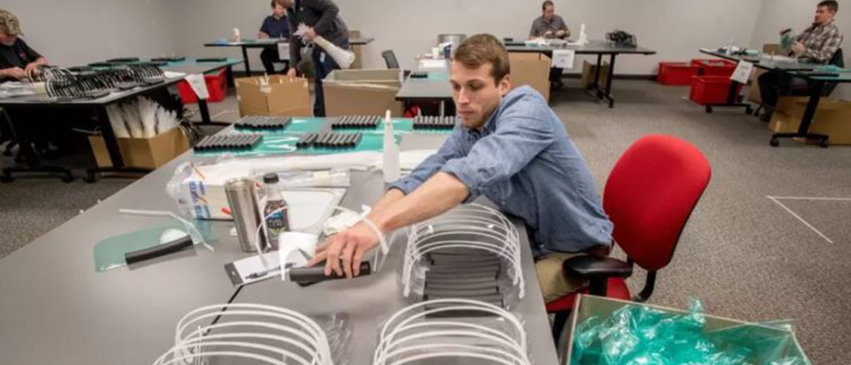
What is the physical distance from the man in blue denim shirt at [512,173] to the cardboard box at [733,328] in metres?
0.15

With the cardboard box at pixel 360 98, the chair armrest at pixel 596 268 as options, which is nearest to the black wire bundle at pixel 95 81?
the cardboard box at pixel 360 98

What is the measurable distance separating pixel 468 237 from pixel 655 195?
1.97 ft

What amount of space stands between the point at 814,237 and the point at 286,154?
2918mm

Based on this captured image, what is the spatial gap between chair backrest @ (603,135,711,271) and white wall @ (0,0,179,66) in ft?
19.2

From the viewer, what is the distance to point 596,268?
1.11 meters

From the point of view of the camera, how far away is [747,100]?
5371mm

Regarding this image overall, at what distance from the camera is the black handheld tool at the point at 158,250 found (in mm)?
1046

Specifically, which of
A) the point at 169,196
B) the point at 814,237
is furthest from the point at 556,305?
the point at 814,237

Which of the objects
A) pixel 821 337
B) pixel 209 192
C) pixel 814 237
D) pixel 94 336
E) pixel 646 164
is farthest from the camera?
pixel 814 237

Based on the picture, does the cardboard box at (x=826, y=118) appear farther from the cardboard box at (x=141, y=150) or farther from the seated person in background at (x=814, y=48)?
the cardboard box at (x=141, y=150)

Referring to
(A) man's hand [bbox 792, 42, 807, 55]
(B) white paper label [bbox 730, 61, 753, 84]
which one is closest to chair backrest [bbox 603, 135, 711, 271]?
(B) white paper label [bbox 730, 61, 753, 84]

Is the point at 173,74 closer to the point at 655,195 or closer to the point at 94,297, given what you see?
the point at 94,297

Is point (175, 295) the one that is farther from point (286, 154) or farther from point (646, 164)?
point (646, 164)

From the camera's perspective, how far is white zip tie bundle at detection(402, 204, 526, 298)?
3.13 feet
